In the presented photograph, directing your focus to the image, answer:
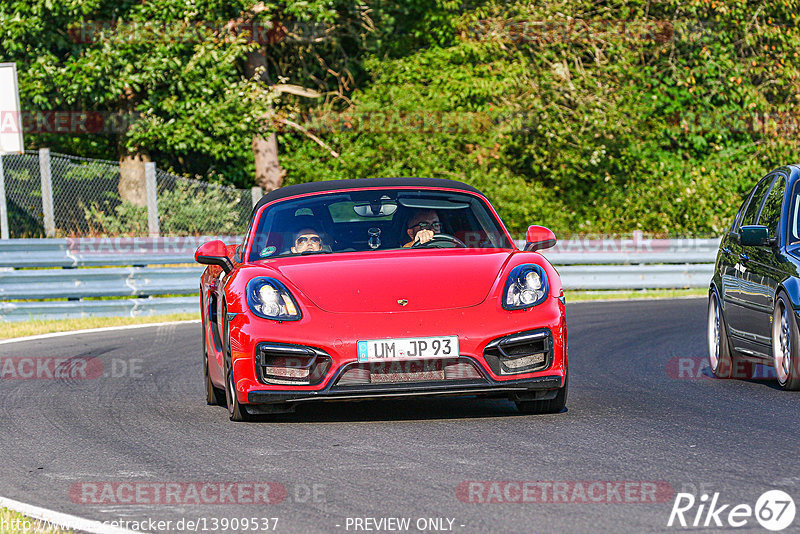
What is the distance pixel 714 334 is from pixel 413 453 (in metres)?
4.45

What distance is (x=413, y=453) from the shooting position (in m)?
6.45

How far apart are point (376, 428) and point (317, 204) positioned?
5.70 ft

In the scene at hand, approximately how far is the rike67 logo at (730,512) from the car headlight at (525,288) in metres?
2.30

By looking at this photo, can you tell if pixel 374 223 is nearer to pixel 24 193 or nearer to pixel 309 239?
pixel 309 239

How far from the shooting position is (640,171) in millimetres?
31734

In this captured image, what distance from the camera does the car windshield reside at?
8.21 m

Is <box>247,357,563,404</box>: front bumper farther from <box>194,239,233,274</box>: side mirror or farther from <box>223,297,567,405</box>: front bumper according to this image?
<box>194,239,233,274</box>: side mirror

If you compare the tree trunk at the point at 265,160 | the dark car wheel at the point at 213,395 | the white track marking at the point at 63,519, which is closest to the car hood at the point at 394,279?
the dark car wheel at the point at 213,395

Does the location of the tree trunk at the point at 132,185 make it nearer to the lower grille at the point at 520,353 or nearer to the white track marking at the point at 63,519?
the lower grille at the point at 520,353

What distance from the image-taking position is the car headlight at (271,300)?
735 centimetres

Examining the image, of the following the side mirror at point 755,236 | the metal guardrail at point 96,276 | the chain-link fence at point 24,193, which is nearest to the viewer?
the side mirror at point 755,236

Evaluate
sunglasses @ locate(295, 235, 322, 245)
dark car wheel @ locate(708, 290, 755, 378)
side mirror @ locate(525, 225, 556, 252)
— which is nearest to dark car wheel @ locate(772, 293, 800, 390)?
dark car wheel @ locate(708, 290, 755, 378)

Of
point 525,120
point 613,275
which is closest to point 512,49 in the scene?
point 525,120

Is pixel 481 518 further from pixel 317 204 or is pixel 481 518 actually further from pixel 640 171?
pixel 640 171
